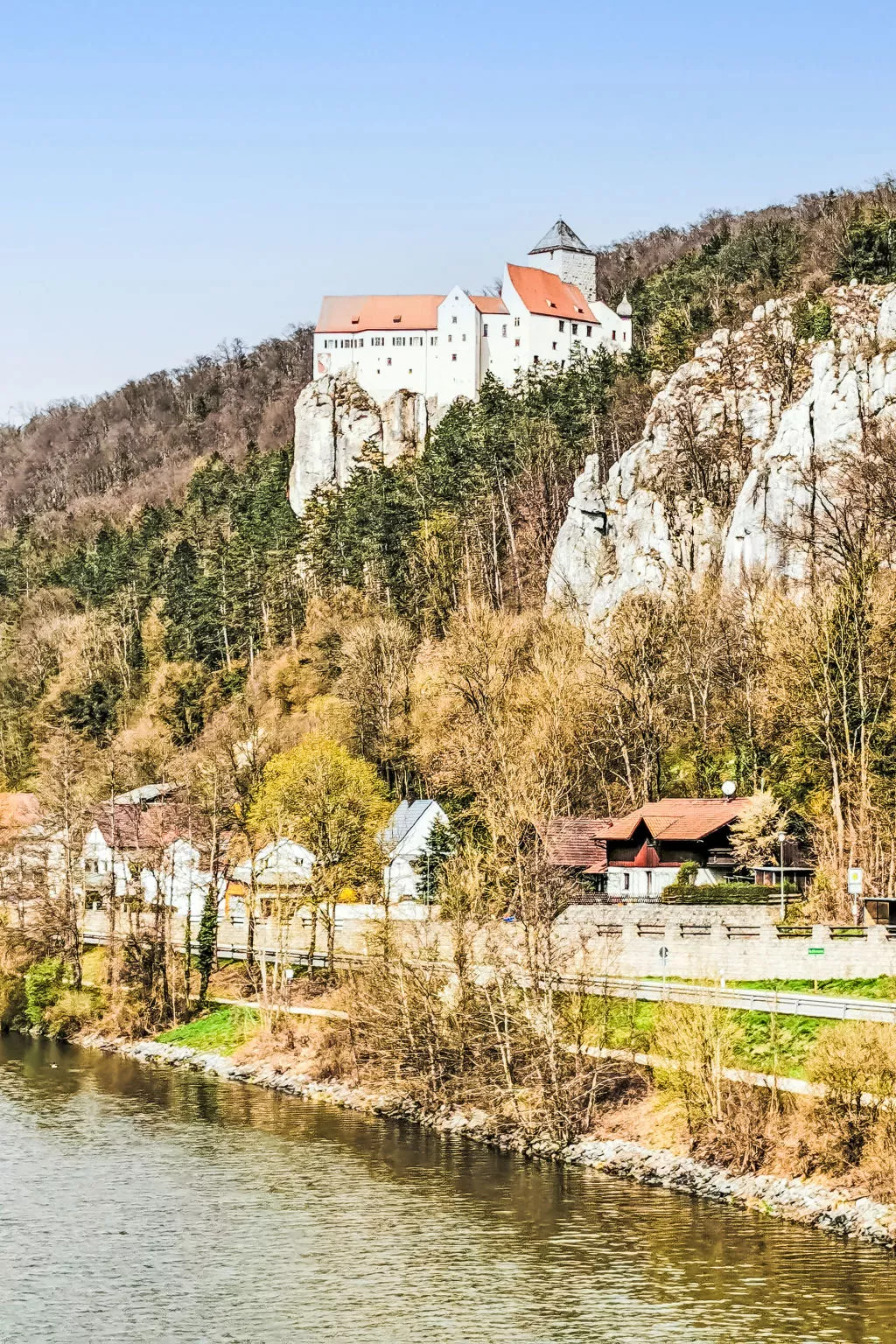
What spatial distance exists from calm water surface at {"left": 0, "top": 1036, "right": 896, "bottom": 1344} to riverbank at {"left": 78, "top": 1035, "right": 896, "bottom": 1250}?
613mm

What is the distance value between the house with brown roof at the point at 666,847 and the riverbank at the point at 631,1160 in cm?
1438

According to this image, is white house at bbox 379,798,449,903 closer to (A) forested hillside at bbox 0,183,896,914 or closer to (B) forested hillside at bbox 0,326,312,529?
(A) forested hillside at bbox 0,183,896,914

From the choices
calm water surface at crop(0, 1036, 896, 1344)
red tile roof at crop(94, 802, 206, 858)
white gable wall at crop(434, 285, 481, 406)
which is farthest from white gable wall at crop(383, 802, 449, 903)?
white gable wall at crop(434, 285, 481, 406)

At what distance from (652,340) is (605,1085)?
81260 mm

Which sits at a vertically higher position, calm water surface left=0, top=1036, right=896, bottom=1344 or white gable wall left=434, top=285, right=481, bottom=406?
white gable wall left=434, top=285, right=481, bottom=406

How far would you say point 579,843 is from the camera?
56844 mm

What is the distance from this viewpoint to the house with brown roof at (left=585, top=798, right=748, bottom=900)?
53.9 meters

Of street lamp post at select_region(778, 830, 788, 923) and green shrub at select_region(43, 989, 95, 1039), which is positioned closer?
street lamp post at select_region(778, 830, 788, 923)

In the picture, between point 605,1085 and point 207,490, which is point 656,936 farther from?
point 207,490

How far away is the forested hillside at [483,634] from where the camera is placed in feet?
185

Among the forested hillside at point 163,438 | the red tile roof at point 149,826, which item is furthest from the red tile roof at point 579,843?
the forested hillside at point 163,438

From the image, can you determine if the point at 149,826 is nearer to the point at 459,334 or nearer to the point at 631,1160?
the point at 631,1160

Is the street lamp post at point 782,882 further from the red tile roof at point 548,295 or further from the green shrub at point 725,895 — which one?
the red tile roof at point 548,295

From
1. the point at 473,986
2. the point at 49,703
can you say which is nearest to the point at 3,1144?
the point at 473,986
